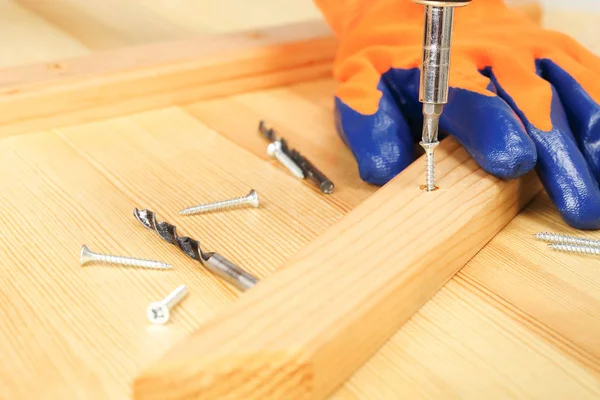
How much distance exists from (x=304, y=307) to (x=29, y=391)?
→ 298 mm

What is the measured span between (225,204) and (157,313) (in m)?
0.26

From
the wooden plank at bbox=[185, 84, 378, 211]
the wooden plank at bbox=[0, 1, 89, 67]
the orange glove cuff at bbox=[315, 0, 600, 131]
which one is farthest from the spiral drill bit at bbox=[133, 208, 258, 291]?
the wooden plank at bbox=[0, 1, 89, 67]

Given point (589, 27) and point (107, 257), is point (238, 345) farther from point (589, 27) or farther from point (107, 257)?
point (589, 27)

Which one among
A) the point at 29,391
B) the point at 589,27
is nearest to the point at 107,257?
the point at 29,391

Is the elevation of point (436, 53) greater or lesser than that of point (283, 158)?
greater

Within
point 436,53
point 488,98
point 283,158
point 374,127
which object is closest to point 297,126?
point 283,158

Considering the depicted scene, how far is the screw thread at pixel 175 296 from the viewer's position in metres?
0.78

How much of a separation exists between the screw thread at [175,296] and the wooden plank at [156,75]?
58cm

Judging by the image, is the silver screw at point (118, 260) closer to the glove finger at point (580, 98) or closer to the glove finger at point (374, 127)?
the glove finger at point (374, 127)

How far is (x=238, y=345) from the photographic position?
2.12ft

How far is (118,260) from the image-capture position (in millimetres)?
863

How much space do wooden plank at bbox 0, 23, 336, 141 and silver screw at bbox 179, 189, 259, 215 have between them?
398 mm

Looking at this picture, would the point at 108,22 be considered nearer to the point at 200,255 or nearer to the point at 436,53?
the point at 200,255

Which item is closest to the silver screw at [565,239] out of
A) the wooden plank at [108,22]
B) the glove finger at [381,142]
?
the glove finger at [381,142]
